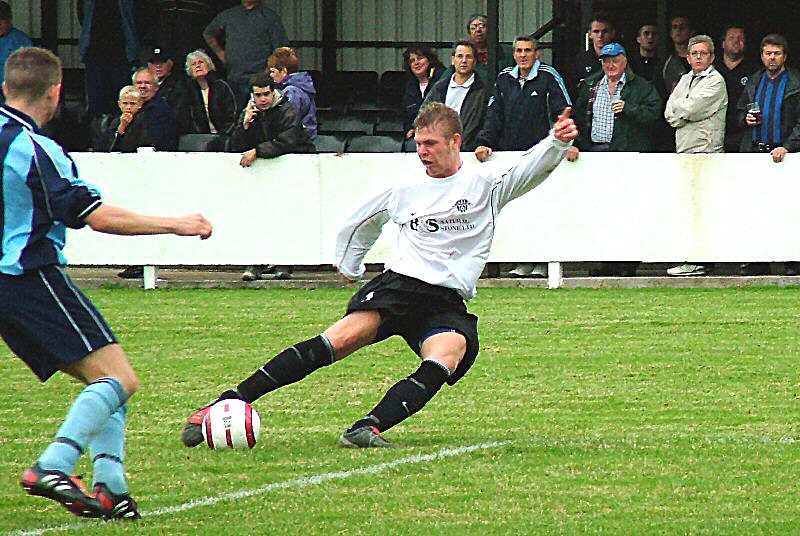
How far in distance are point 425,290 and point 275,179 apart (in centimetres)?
758

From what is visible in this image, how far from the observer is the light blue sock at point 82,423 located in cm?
530

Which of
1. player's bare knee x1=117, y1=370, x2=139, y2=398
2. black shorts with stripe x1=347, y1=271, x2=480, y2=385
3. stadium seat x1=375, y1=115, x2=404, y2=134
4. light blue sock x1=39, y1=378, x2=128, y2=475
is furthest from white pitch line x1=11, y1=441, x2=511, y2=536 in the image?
stadium seat x1=375, y1=115, x2=404, y2=134

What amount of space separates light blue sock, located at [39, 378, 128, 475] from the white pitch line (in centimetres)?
31

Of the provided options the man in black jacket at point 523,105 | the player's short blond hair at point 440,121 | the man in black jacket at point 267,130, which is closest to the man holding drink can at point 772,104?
the man in black jacket at point 523,105

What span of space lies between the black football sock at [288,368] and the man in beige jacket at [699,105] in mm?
8287

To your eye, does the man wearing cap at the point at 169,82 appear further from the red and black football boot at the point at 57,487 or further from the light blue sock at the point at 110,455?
the red and black football boot at the point at 57,487

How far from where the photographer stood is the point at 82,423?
5.41 meters

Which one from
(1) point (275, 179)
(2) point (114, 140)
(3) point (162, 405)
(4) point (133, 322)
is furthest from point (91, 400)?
(2) point (114, 140)

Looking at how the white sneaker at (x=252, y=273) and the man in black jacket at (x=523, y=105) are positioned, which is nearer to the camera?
the man in black jacket at (x=523, y=105)

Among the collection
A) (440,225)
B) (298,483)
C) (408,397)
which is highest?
(440,225)

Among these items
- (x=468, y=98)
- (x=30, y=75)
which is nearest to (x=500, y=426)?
(x=30, y=75)

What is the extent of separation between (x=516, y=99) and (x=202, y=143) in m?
3.61

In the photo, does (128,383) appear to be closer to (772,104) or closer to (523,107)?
(523,107)

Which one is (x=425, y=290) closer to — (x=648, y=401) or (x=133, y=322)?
(x=648, y=401)
